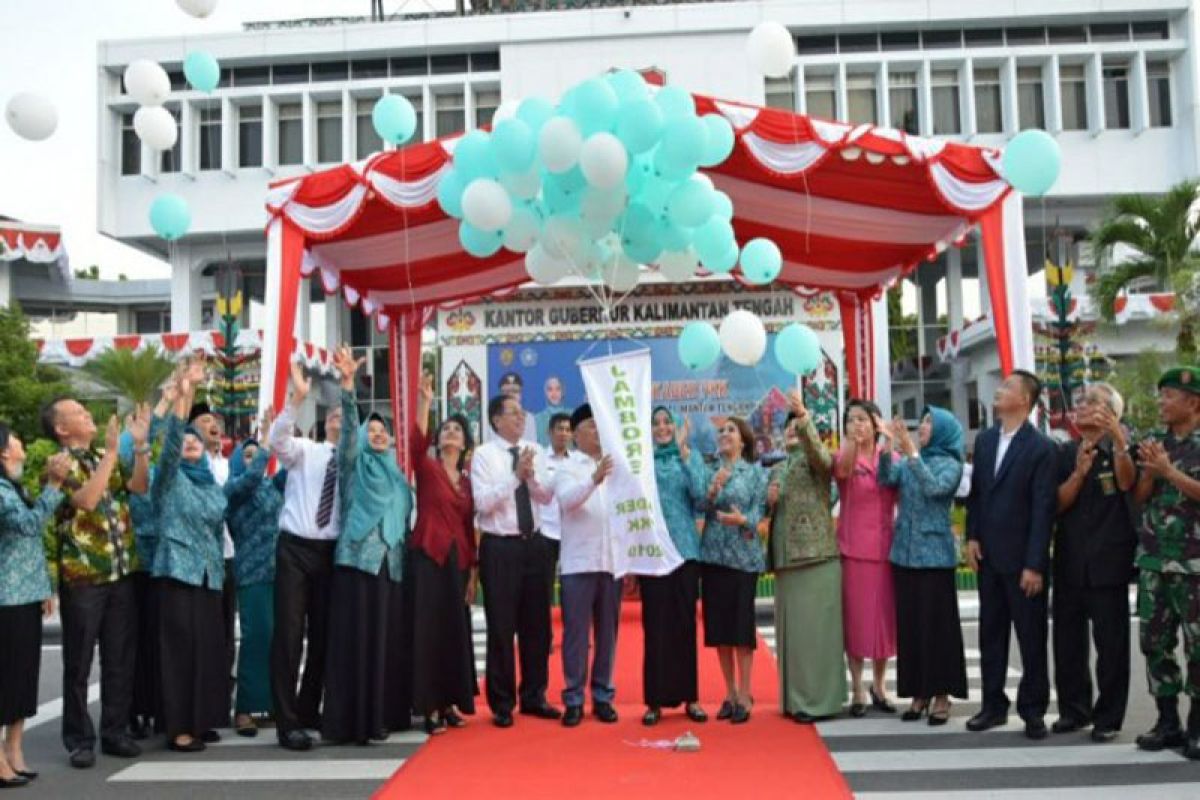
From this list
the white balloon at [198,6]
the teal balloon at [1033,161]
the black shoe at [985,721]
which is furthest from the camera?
the white balloon at [198,6]

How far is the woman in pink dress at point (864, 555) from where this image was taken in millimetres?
5844

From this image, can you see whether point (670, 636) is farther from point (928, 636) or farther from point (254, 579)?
point (254, 579)

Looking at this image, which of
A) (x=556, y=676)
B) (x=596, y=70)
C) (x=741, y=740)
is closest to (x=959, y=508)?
(x=556, y=676)

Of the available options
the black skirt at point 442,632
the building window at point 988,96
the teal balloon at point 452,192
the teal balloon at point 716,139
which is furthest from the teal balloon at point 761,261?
the building window at point 988,96

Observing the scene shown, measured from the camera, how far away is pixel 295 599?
5.43 m

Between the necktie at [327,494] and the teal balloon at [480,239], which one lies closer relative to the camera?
the necktie at [327,494]

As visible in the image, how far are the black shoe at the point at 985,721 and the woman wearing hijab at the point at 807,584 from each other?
2.17 feet

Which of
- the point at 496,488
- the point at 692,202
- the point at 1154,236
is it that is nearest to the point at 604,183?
the point at 692,202

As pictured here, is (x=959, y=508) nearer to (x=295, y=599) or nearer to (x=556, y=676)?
(x=556, y=676)

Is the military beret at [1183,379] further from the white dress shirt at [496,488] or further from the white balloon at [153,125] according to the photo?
the white balloon at [153,125]

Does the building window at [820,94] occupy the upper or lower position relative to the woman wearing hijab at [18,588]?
upper

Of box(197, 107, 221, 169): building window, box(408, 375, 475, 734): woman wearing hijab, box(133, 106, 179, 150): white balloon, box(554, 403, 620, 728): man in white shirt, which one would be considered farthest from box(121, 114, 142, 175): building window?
box(554, 403, 620, 728): man in white shirt

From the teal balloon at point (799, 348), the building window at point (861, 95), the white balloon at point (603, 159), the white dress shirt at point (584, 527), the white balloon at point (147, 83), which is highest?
the building window at point (861, 95)

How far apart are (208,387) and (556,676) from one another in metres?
17.1
